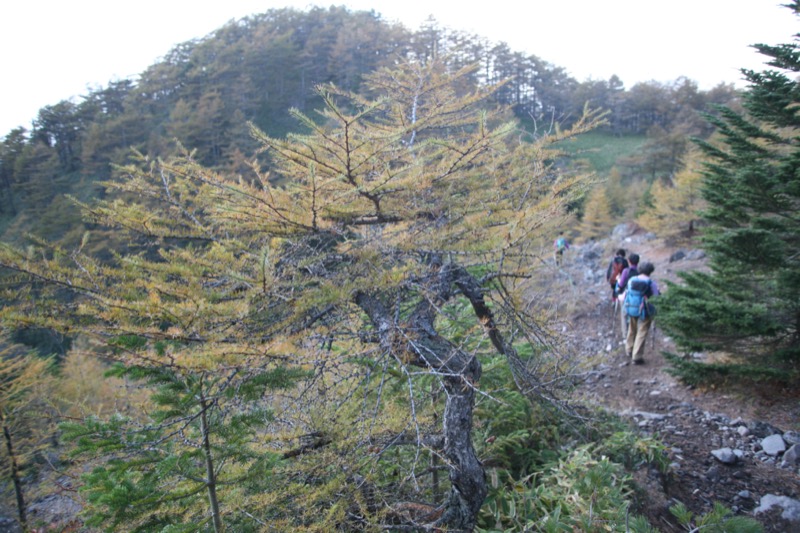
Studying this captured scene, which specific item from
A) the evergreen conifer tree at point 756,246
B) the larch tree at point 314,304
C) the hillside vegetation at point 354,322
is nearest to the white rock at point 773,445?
the evergreen conifer tree at point 756,246

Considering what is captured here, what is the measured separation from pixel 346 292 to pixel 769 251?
5.80 metres

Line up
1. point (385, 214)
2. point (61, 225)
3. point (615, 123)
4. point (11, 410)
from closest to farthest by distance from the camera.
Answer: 1. point (385, 214)
2. point (11, 410)
3. point (61, 225)
4. point (615, 123)

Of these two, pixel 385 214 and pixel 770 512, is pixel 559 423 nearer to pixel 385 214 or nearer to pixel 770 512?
pixel 770 512

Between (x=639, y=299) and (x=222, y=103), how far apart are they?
2454 cm

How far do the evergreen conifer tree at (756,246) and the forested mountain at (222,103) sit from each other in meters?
19.3

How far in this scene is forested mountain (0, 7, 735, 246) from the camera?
76.8ft

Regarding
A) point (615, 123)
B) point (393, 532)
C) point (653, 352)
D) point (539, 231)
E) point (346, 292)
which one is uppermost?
point (615, 123)

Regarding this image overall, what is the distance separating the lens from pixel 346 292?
7.93ft

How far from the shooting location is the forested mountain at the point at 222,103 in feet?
76.8

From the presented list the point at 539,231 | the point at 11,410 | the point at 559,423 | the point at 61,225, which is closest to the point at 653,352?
the point at 559,423

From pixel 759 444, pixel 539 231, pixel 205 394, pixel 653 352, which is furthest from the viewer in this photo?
pixel 653 352

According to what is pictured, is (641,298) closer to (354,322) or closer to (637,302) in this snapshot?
(637,302)

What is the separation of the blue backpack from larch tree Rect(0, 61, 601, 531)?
3.99m

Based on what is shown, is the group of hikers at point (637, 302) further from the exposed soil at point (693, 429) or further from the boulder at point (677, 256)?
the boulder at point (677, 256)
